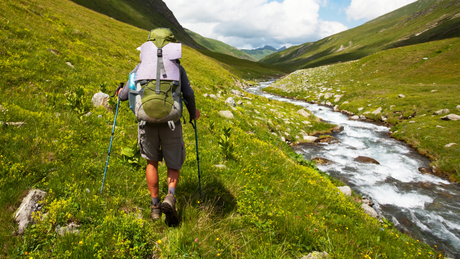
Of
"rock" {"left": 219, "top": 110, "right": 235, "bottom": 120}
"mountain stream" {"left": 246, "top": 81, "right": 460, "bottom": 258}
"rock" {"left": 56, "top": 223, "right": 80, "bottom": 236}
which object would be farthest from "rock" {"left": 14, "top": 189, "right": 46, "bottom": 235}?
"mountain stream" {"left": 246, "top": 81, "right": 460, "bottom": 258}

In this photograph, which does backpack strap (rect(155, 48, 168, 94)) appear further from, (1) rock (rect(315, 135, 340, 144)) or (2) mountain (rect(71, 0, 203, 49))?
(2) mountain (rect(71, 0, 203, 49))

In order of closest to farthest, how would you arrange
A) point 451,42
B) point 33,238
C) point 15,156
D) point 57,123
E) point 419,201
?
1. point 33,238
2. point 15,156
3. point 57,123
4. point 419,201
5. point 451,42

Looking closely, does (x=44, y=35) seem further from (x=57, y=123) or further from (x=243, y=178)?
(x=243, y=178)

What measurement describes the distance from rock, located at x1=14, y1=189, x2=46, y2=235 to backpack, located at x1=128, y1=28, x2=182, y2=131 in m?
2.31

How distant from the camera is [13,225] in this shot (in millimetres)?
3236

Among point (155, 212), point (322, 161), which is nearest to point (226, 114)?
point (322, 161)

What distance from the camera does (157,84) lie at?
3.46 m

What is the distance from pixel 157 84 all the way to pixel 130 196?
2688 millimetres

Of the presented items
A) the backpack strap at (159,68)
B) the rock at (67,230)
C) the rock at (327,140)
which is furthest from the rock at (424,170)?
the rock at (67,230)

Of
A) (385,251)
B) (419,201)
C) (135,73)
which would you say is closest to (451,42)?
(419,201)

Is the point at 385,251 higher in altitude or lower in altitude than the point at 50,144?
lower

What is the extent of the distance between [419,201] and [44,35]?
22.6m

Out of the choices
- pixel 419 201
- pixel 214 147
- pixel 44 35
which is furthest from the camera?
pixel 44 35

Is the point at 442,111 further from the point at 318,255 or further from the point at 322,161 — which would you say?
the point at 318,255
